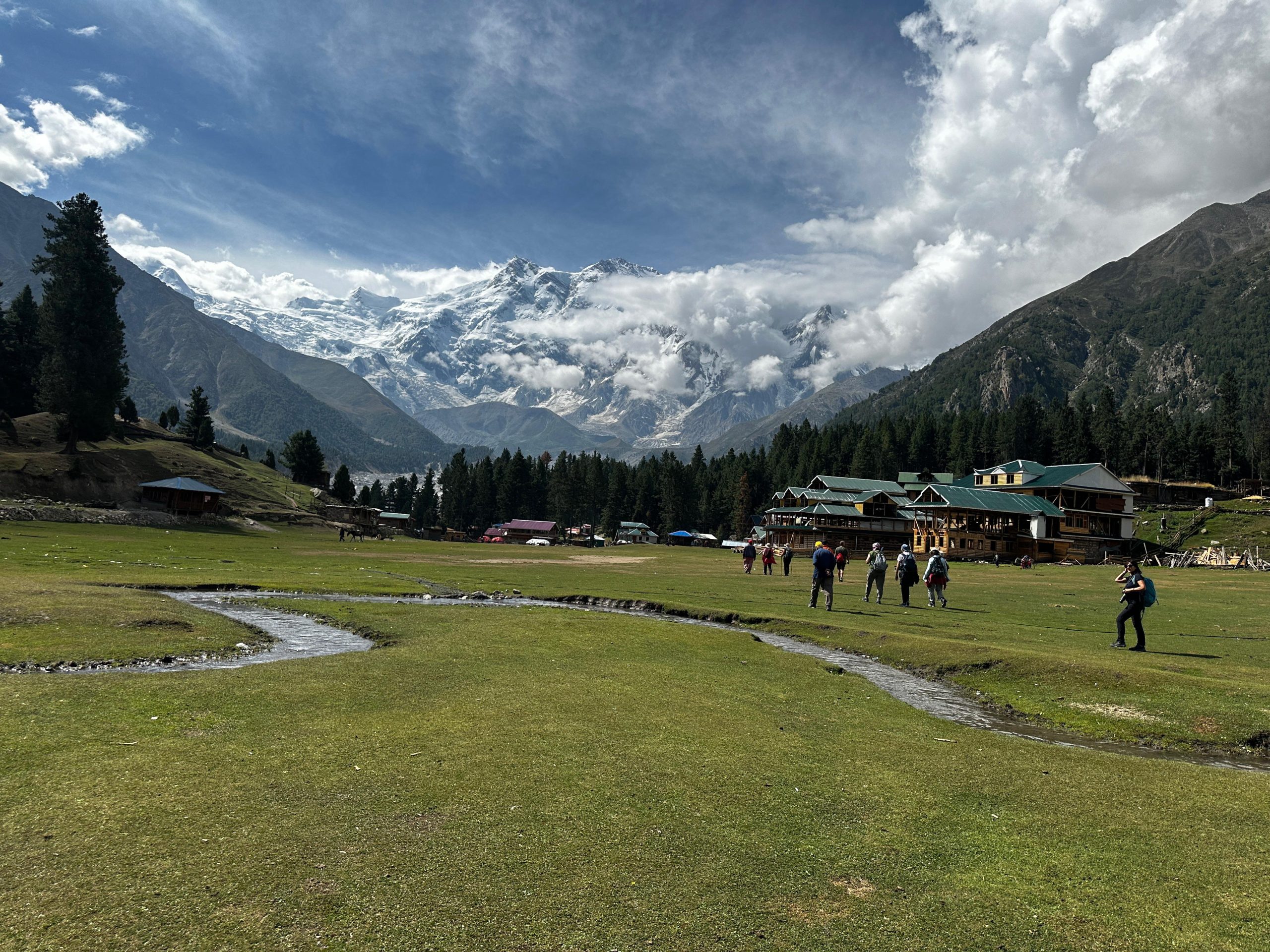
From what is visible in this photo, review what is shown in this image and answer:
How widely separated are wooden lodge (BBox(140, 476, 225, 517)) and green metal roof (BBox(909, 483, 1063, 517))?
111 m

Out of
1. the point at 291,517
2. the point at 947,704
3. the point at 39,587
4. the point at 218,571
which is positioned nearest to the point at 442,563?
the point at 218,571

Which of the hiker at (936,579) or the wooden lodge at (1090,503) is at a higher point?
the wooden lodge at (1090,503)

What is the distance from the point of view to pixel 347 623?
982 inches

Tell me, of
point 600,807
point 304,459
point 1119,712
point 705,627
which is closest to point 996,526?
point 705,627

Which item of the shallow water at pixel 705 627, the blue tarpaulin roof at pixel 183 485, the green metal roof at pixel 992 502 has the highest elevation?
the green metal roof at pixel 992 502

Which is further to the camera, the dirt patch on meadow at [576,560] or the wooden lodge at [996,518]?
the wooden lodge at [996,518]

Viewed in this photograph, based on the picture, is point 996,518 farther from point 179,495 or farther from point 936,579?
point 179,495

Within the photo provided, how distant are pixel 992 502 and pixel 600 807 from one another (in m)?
120

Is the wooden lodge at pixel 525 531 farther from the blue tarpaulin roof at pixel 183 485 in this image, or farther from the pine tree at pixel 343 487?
the blue tarpaulin roof at pixel 183 485

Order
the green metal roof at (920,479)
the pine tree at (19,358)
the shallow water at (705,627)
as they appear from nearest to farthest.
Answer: the shallow water at (705,627) → the pine tree at (19,358) → the green metal roof at (920,479)

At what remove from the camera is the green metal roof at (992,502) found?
113m

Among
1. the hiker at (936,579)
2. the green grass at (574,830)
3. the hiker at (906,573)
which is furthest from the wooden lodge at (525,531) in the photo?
the green grass at (574,830)

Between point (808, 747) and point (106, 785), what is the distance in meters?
10.3

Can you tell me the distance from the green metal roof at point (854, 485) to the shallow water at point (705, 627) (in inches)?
4618
